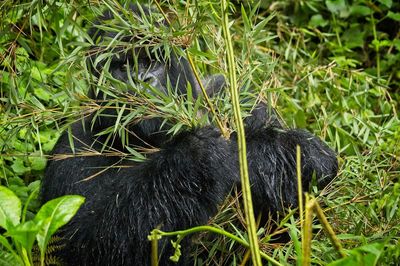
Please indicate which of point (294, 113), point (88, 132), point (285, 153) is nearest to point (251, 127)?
point (285, 153)

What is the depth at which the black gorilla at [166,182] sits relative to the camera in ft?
9.37

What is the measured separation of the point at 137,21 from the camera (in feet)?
9.03

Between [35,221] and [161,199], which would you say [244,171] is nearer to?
[35,221]

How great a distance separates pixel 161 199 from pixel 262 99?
0.68 metres

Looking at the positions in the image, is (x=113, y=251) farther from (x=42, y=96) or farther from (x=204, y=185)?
(x=42, y=96)

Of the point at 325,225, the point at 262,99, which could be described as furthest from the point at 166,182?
the point at 325,225

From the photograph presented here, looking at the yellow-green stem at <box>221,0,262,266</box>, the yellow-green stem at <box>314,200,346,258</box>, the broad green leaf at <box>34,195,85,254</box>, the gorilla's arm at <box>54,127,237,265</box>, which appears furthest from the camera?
the gorilla's arm at <box>54,127,237,265</box>

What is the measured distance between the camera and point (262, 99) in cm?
325

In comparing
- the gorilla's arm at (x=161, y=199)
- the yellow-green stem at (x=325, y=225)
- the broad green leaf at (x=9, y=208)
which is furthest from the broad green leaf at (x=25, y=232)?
the yellow-green stem at (x=325, y=225)

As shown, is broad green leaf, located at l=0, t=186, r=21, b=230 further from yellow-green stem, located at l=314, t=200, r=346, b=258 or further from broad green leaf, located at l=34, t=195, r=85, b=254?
yellow-green stem, located at l=314, t=200, r=346, b=258

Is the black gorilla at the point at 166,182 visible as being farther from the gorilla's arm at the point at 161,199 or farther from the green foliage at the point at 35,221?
the green foliage at the point at 35,221

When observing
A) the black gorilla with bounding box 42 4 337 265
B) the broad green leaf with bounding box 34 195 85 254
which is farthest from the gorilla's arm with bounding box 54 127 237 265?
the broad green leaf with bounding box 34 195 85 254

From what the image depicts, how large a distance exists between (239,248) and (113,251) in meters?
0.51

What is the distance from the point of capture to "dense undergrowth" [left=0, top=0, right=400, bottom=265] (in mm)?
2561
